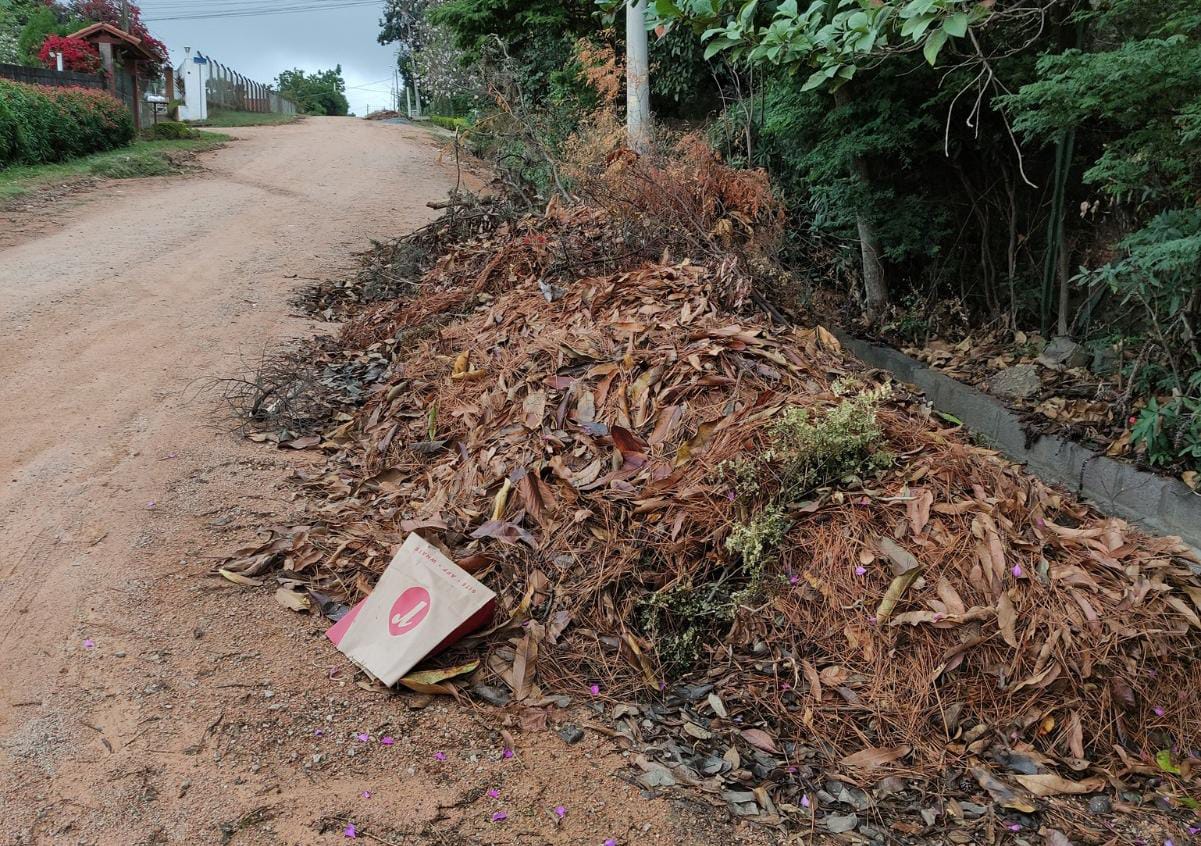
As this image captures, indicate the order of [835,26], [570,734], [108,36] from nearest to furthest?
[570,734] < [835,26] < [108,36]

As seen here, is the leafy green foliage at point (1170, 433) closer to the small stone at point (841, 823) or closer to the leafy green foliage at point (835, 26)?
the leafy green foliage at point (835, 26)

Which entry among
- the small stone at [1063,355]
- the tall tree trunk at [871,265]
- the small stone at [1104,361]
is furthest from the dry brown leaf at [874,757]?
the tall tree trunk at [871,265]

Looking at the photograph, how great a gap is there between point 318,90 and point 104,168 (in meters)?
56.6

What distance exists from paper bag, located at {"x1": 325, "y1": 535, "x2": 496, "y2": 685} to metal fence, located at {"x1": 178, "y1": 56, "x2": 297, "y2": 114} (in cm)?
2966

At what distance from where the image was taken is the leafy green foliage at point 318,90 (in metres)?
59.2

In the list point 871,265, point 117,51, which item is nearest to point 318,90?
point 117,51

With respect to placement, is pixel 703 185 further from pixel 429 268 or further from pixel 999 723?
pixel 999 723

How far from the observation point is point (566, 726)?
2.73m

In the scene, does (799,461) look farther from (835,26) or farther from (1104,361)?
(1104,361)

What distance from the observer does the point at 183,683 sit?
270 cm

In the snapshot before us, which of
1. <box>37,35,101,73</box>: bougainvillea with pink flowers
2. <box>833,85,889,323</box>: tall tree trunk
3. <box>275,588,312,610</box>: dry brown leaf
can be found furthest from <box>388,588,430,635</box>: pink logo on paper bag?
<box>37,35,101,73</box>: bougainvillea with pink flowers

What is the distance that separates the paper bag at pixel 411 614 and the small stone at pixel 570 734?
1.58ft

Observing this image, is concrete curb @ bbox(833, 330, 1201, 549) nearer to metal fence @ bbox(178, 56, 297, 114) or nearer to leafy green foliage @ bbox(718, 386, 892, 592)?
leafy green foliage @ bbox(718, 386, 892, 592)

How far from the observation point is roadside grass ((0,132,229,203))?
430 inches
